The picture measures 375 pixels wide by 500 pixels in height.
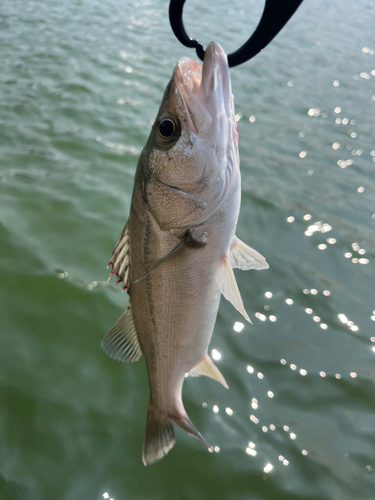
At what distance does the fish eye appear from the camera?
1.68m

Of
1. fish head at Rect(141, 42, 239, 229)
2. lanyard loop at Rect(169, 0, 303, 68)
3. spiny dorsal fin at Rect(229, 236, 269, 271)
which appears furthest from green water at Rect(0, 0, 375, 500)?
lanyard loop at Rect(169, 0, 303, 68)

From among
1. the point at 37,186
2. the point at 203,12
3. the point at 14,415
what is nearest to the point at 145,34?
the point at 203,12

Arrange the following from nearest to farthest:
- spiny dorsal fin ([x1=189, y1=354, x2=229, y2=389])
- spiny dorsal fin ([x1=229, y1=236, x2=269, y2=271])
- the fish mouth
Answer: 1. the fish mouth
2. spiny dorsal fin ([x1=229, y1=236, x2=269, y2=271])
3. spiny dorsal fin ([x1=189, y1=354, x2=229, y2=389])

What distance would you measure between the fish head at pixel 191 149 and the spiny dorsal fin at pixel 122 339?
0.60 meters

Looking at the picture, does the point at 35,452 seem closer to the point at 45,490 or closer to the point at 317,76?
the point at 45,490

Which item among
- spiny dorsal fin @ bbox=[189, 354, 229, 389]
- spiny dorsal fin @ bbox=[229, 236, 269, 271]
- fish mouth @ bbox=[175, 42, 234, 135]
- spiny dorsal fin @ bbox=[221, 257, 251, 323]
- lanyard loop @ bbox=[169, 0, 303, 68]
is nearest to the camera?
lanyard loop @ bbox=[169, 0, 303, 68]

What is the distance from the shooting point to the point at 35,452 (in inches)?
96.0

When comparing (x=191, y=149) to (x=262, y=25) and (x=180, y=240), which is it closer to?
(x=180, y=240)

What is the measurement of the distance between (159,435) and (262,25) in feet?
6.58

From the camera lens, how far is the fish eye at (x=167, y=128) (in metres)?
1.68

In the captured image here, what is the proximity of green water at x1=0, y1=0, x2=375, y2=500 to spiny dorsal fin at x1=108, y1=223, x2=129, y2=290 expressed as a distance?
117cm

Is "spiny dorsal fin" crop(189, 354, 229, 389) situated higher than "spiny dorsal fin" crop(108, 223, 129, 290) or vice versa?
"spiny dorsal fin" crop(108, 223, 129, 290)

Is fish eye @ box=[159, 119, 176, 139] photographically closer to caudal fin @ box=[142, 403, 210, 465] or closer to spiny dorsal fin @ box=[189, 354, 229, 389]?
spiny dorsal fin @ box=[189, 354, 229, 389]

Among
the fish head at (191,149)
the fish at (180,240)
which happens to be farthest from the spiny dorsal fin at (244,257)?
the fish head at (191,149)
